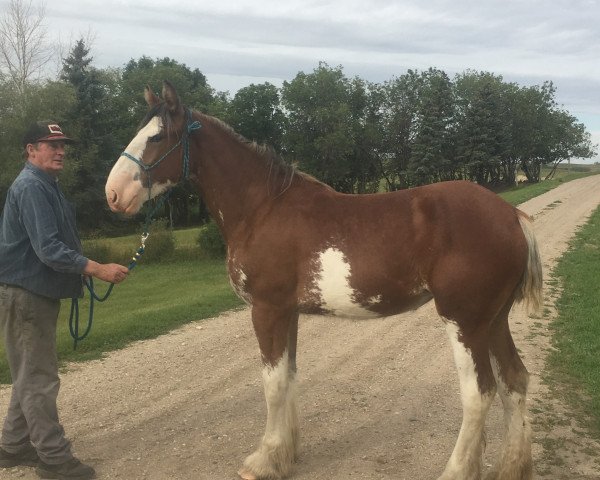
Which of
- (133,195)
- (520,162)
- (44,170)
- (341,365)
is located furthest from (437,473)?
(520,162)

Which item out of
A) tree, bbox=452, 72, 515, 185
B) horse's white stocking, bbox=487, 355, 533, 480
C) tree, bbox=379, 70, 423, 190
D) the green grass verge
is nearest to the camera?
horse's white stocking, bbox=487, 355, 533, 480

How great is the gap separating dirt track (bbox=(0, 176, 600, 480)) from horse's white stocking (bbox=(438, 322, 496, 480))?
39 cm

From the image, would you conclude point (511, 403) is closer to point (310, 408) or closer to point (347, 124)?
point (310, 408)

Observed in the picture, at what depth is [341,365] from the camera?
660 centimetres

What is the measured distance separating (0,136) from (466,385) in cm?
2796

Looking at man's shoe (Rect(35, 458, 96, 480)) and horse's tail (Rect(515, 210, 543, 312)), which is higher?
horse's tail (Rect(515, 210, 543, 312))

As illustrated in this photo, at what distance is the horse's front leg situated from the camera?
158 inches

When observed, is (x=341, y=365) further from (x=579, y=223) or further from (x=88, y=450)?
(x=579, y=223)

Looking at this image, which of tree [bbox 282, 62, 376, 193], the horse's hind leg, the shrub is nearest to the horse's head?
the horse's hind leg

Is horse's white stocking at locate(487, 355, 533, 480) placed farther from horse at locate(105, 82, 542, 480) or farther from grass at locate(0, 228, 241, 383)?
grass at locate(0, 228, 241, 383)

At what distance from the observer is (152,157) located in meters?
4.01

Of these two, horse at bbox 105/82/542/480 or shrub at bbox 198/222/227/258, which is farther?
shrub at bbox 198/222/227/258

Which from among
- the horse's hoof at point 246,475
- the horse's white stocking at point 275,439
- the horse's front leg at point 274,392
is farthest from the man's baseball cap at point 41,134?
the horse's hoof at point 246,475

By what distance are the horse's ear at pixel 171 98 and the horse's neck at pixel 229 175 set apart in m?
0.28
